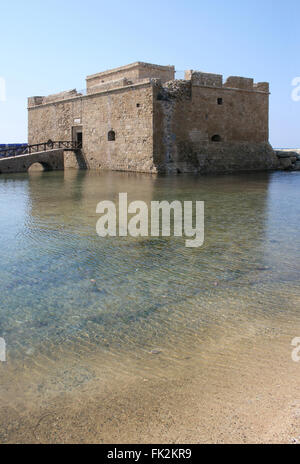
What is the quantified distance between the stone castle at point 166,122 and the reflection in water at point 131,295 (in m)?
11.1

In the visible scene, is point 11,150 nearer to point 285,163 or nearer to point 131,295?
point 285,163

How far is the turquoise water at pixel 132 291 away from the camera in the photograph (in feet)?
9.10

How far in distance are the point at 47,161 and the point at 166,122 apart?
778cm

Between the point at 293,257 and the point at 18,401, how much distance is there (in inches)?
138

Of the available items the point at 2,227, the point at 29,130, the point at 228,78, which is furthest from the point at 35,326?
the point at 29,130

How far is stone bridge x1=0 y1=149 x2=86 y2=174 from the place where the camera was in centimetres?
1991

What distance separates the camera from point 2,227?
6.59 metres

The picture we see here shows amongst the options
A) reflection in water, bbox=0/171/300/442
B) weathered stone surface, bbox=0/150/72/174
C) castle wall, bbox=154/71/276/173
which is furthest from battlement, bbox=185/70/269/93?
reflection in water, bbox=0/171/300/442

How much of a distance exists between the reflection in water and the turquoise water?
10 millimetres

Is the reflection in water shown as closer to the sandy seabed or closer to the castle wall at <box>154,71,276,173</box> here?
the sandy seabed

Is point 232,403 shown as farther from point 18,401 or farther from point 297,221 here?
point 297,221

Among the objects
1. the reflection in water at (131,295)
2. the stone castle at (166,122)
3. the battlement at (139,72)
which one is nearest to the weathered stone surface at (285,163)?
the stone castle at (166,122)

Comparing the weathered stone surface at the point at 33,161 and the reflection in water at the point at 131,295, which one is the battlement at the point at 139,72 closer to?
the weathered stone surface at the point at 33,161

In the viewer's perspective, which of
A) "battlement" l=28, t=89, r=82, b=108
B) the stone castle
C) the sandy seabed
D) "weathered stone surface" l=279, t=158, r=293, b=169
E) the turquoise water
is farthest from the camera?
"battlement" l=28, t=89, r=82, b=108
